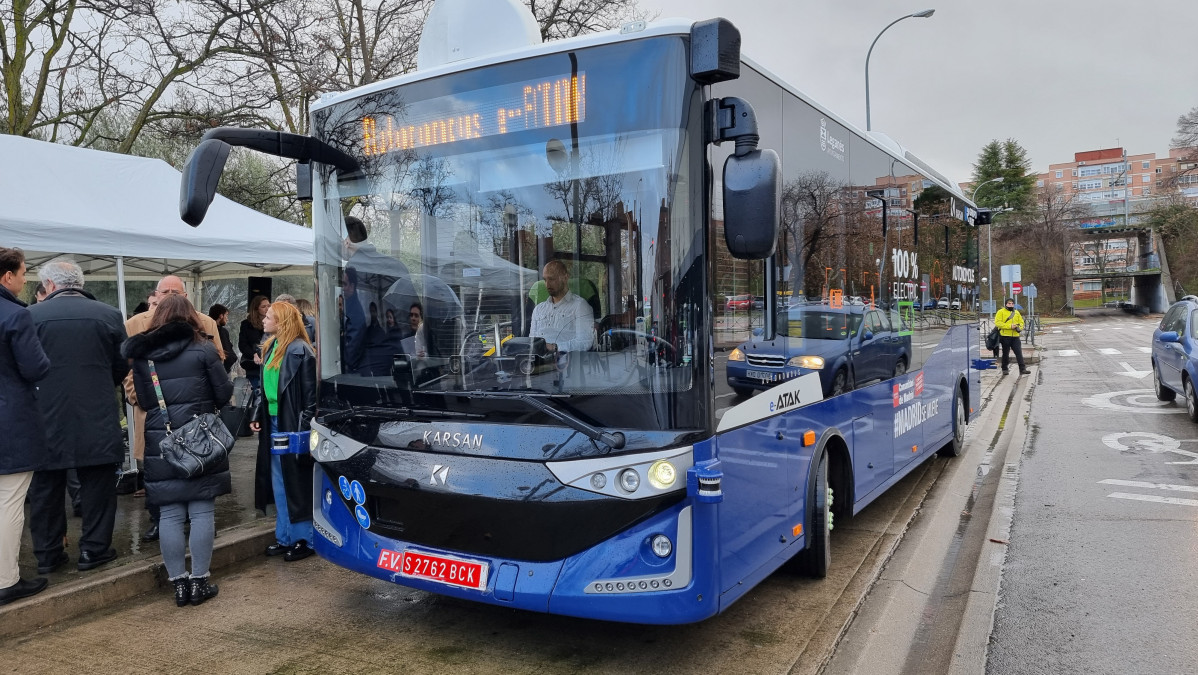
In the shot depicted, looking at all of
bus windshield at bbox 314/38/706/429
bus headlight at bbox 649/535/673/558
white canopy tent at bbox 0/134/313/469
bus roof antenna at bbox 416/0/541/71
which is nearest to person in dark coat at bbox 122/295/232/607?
bus windshield at bbox 314/38/706/429

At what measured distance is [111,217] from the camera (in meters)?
7.84

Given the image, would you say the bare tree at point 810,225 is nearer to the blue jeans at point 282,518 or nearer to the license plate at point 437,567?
the license plate at point 437,567

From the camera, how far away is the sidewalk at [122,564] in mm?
4688

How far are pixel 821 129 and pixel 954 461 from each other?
5.73m

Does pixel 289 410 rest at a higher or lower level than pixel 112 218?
lower

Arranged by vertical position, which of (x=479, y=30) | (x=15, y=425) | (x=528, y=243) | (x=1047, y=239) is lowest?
(x=15, y=425)

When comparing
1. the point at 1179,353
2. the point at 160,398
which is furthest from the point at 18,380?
the point at 1179,353

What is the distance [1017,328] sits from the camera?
2153 centimetres

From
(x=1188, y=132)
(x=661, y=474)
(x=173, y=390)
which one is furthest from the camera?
(x=1188, y=132)

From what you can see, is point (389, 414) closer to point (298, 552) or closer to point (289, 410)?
point (289, 410)

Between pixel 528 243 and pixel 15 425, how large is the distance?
3342 mm

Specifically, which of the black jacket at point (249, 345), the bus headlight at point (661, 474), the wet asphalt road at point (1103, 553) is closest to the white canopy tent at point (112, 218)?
the black jacket at point (249, 345)

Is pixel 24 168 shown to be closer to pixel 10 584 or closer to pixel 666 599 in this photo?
pixel 10 584

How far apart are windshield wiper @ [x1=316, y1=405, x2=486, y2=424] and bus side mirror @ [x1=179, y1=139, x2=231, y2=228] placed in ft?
3.85
